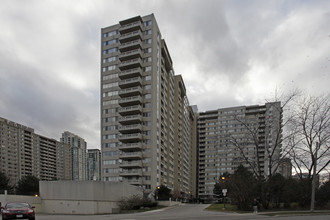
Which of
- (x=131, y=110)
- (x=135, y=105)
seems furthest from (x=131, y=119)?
(x=135, y=105)

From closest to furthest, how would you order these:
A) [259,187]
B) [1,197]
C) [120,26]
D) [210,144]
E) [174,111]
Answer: [259,187], [1,197], [120,26], [174,111], [210,144]

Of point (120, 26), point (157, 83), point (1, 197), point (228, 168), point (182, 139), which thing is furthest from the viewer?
point (228, 168)

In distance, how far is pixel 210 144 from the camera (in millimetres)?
143000

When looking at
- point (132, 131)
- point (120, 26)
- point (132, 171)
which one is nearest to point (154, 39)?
point (120, 26)

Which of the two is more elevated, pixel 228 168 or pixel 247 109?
pixel 247 109

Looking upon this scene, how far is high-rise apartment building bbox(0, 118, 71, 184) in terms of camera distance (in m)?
127

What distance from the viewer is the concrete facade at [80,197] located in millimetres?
32625

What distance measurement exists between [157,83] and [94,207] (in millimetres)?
46449

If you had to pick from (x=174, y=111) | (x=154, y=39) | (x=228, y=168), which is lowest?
(x=228, y=168)

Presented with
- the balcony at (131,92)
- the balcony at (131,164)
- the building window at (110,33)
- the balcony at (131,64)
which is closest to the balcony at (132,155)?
the balcony at (131,164)

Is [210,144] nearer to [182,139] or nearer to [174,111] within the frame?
[182,139]

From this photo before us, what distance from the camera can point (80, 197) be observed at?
32.8m

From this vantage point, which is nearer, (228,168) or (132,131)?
(132,131)

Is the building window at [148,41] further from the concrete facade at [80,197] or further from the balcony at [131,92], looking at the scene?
the concrete facade at [80,197]
